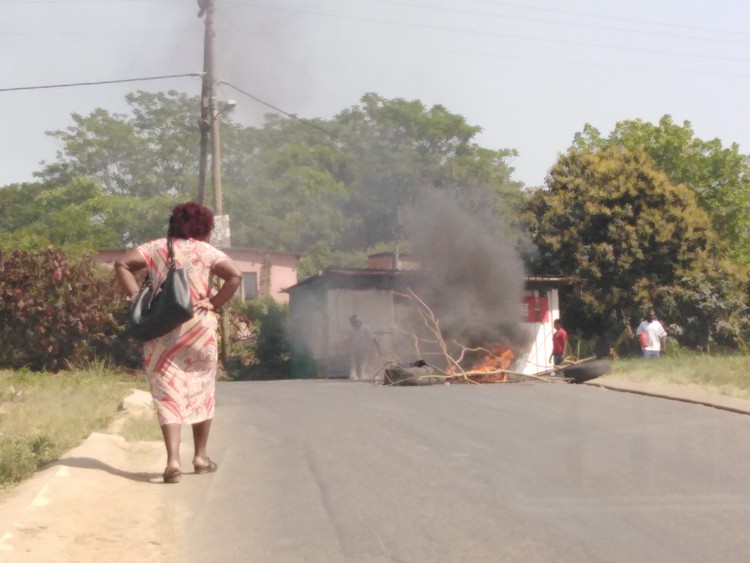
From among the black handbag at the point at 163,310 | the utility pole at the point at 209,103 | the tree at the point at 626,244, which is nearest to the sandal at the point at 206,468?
the black handbag at the point at 163,310

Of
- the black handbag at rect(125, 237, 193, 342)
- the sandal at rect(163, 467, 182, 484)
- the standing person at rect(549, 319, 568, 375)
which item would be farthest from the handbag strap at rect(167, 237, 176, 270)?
the standing person at rect(549, 319, 568, 375)

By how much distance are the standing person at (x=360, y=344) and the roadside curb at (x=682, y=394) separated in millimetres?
8992

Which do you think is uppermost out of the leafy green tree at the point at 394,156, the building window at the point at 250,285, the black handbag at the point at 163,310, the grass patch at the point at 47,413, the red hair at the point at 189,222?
the leafy green tree at the point at 394,156

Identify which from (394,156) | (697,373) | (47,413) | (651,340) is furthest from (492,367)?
(394,156)

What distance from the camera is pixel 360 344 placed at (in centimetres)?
2677

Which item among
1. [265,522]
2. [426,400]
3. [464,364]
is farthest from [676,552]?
[464,364]

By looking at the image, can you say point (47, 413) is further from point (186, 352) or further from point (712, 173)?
point (712, 173)

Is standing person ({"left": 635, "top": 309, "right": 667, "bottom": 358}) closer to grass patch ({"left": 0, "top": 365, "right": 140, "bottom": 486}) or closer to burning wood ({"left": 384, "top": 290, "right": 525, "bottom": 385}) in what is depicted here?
burning wood ({"left": 384, "top": 290, "right": 525, "bottom": 385})

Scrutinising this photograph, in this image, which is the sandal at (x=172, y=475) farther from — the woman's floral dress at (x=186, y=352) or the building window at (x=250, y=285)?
the building window at (x=250, y=285)

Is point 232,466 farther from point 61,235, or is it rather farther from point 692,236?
point 61,235

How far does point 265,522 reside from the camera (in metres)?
6.83

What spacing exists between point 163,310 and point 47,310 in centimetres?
1429

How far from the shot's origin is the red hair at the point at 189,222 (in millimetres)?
8031

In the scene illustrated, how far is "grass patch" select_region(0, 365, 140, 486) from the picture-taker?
25.6 feet
